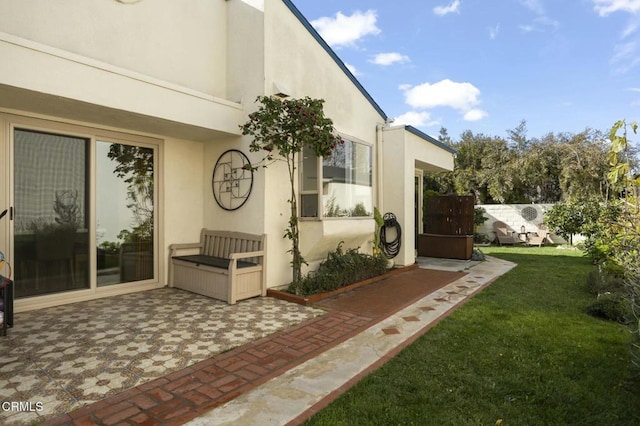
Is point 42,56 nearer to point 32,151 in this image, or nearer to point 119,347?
point 32,151

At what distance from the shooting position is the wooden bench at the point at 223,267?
5145mm

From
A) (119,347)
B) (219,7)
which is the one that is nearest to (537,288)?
(119,347)

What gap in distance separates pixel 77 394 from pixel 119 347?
2.98ft

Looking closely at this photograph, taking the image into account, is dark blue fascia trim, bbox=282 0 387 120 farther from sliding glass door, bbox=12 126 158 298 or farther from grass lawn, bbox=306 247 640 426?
grass lawn, bbox=306 247 640 426

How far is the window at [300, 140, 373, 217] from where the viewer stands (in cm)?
613

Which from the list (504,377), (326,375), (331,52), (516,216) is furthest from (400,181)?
(516,216)

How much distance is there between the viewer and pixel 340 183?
662 centimetres

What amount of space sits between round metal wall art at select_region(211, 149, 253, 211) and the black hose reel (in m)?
3.74

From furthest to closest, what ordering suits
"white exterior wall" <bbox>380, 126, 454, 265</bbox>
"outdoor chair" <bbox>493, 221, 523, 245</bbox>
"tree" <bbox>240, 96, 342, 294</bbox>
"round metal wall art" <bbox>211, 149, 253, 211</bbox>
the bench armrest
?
1. "outdoor chair" <bbox>493, 221, 523, 245</bbox>
2. "white exterior wall" <bbox>380, 126, 454, 265</bbox>
3. the bench armrest
4. "round metal wall art" <bbox>211, 149, 253, 211</bbox>
5. "tree" <bbox>240, 96, 342, 294</bbox>

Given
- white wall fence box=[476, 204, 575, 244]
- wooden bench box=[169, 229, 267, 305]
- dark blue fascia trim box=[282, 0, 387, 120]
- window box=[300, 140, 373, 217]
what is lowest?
wooden bench box=[169, 229, 267, 305]

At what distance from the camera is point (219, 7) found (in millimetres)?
6270

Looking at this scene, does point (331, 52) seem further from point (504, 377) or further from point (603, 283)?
point (603, 283)

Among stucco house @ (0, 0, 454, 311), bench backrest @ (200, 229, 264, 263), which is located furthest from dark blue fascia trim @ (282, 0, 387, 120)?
bench backrest @ (200, 229, 264, 263)

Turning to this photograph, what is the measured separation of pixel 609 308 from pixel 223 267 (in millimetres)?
5516
